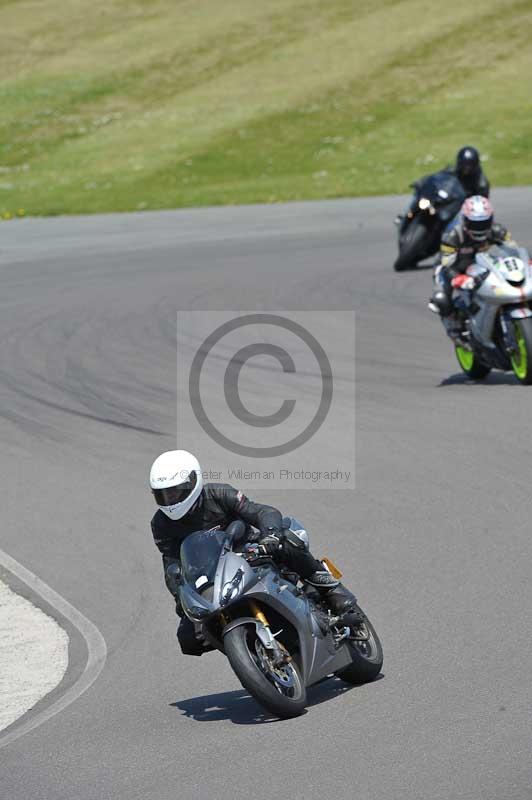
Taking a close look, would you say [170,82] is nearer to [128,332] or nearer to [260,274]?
[260,274]

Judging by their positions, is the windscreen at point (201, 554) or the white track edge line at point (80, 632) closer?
the windscreen at point (201, 554)

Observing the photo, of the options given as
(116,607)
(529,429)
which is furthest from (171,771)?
(529,429)

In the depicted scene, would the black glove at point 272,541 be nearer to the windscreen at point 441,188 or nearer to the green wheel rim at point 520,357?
the green wheel rim at point 520,357

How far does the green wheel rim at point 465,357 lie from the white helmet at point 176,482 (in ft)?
27.2

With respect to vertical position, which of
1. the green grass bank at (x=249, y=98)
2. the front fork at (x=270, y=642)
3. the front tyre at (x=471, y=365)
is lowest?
the green grass bank at (x=249, y=98)

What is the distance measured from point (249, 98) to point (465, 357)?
106 ft

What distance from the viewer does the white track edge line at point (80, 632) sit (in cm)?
763

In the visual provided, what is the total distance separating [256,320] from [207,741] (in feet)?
42.4

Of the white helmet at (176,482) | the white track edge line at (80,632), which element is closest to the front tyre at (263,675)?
the white helmet at (176,482)

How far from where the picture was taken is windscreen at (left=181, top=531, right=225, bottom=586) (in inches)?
296

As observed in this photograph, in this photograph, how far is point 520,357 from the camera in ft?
48.0

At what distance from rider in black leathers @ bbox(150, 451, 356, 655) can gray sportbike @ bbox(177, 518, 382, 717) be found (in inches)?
3.4

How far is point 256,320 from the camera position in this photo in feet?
64.8

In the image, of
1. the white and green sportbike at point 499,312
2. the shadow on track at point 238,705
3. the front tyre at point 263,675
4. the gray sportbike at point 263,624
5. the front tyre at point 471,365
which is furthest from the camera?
the front tyre at point 471,365
